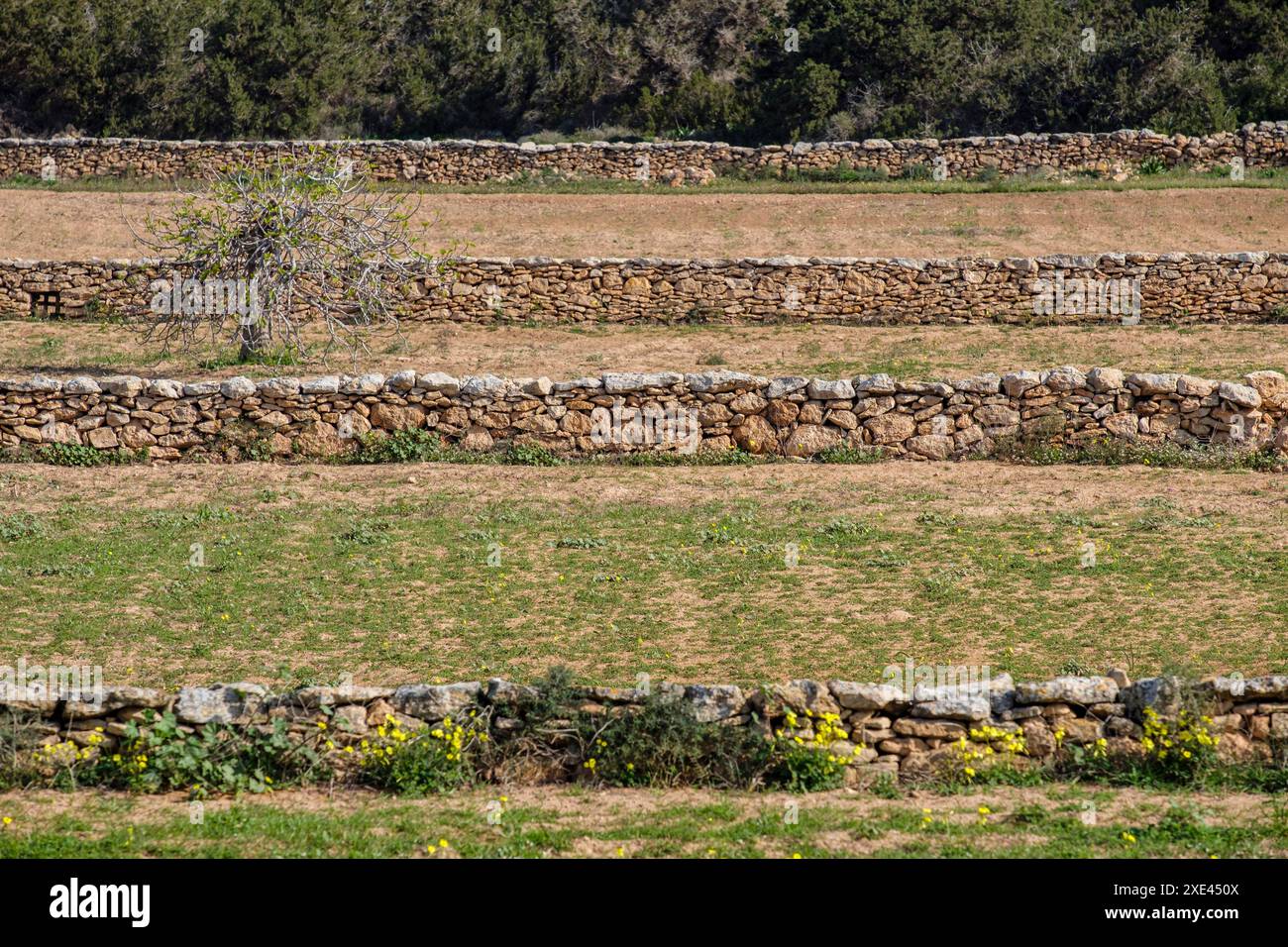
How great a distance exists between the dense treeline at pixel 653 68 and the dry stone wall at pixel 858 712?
28.6m

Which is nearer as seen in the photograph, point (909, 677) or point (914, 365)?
point (909, 677)

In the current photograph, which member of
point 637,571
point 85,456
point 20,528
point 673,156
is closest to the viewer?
point 637,571

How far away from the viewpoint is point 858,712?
331 inches

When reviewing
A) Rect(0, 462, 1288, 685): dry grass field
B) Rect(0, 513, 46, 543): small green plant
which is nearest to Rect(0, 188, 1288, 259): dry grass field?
Rect(0, 462, 1288, 685): dry grass field

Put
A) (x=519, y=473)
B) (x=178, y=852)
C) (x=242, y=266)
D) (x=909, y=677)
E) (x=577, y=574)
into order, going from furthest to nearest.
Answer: (x=242, y=266), (x=519, y=473), (x=577, y=574), (x=909, y=677), (x=178, y=852)

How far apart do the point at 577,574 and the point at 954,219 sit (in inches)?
703

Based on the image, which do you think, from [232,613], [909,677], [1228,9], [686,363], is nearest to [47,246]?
[686,363]

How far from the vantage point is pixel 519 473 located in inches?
642

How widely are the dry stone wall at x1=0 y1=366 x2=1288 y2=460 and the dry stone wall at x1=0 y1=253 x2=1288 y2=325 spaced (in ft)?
20.9

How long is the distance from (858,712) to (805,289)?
1566cm

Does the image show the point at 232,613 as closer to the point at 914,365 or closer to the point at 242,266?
the point at 242,266

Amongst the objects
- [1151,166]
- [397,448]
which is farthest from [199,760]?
[1151,166]

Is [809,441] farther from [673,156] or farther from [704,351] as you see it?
[673,156]

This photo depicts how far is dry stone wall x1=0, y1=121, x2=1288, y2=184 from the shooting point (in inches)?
1264
